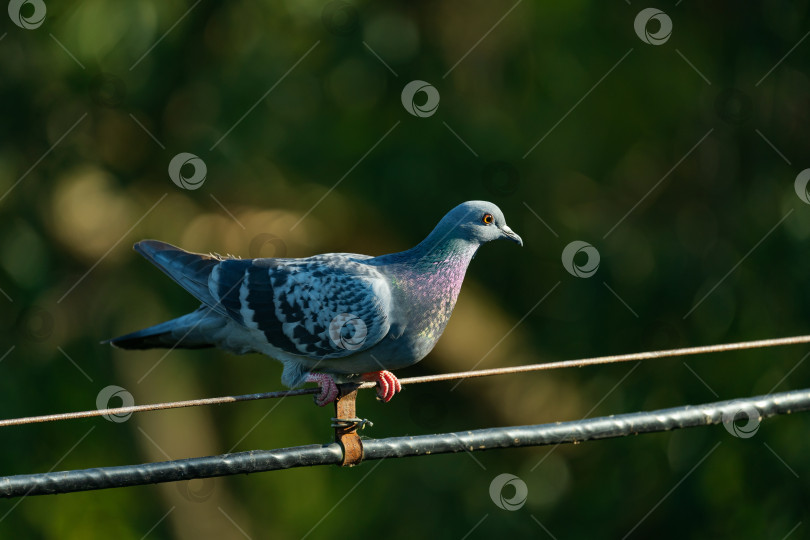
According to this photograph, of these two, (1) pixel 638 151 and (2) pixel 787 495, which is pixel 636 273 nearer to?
(1) pixel 638 151

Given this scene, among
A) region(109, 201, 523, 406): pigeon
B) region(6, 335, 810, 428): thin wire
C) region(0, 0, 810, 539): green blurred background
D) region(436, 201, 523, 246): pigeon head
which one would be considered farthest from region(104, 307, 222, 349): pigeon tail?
region(0, 0, 810, 539): green blurred background

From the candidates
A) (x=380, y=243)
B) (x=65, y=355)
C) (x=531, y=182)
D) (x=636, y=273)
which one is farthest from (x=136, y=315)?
(x=636, y=273)

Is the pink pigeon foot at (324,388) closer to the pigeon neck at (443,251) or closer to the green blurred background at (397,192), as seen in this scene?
the pigeon neck at (443,251)

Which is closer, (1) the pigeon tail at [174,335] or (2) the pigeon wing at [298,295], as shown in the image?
(2) the pigeon wing at [298,295]

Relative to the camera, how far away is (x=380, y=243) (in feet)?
27.9

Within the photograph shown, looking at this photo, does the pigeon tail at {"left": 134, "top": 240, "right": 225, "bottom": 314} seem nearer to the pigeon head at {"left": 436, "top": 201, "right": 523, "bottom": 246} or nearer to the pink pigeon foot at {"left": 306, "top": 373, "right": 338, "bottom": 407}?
the pink pigeon foot at {"left": 306, "top": 373, "right": 338, "bottom": 407}

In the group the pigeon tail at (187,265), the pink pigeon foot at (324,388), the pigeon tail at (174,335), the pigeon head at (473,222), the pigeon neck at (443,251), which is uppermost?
the pigeon head at (473,222)

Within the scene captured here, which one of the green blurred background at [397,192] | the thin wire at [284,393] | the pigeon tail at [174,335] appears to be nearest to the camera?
the thin wire at [284,393]

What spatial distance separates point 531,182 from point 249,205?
89.0 inches

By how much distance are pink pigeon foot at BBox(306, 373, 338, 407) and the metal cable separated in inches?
34.4

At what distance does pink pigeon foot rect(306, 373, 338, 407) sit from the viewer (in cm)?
425

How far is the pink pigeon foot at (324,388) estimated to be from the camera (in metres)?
4.25

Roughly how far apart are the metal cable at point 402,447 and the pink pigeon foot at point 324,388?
2.87ft

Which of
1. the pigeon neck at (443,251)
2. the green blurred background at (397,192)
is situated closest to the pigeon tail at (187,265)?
the pigeon neck at (443,251)
